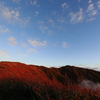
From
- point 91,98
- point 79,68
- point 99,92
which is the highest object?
point 79,68

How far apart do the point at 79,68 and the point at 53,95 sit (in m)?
37.4

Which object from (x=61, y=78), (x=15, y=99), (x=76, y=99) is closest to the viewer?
(x=76, y=99)

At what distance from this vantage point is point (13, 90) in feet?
21.7

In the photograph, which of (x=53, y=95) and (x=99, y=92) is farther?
(x=53, y=95)

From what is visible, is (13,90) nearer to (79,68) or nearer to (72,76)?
(72,76)

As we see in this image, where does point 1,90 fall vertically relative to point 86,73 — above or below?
below

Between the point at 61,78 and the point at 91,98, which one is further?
the point at 61,78

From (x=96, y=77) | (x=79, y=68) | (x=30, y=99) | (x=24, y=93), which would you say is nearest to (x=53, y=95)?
(x=30, y=99)

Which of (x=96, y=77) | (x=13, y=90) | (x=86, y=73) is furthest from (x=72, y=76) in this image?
(x=13, y=90)

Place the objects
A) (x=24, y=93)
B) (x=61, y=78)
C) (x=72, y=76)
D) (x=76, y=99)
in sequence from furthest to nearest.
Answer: (x=72, y=76) → (x=61, y=78) → (x=24, y=93) → (x=76, y=99)

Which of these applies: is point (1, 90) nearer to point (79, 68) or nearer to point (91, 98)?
point (91, 98)

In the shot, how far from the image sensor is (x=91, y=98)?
5.11 meters

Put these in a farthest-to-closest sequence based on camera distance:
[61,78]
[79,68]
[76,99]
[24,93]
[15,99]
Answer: [79,68] < [61,78] < [24,93] < [15,99] < [76,99]

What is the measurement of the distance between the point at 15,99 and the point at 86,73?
35.7 metres
